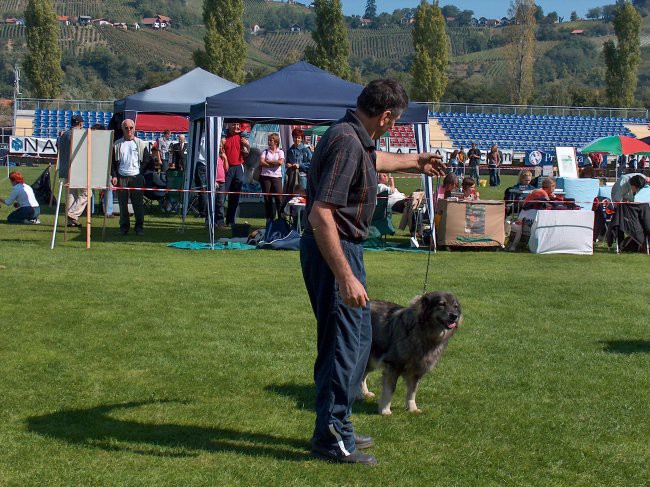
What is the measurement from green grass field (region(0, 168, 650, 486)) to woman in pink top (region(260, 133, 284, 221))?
4931 millimetres

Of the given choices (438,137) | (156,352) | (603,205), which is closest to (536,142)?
(438,137)

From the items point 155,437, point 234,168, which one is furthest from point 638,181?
point 155,437

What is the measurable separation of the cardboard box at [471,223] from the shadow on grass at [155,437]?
32.4 feet

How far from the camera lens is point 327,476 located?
475cm

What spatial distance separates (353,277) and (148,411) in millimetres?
2013

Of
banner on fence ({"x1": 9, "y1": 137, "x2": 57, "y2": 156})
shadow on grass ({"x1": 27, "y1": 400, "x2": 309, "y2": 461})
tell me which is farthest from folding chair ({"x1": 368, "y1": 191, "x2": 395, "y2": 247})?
banner on fence ({"x1": 9, "y1": 137, "x2": 57, "y2": 156})

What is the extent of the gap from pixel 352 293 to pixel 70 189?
11635 mm

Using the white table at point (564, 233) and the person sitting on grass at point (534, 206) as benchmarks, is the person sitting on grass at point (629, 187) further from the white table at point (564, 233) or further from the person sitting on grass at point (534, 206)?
the white table at point (564, 233)

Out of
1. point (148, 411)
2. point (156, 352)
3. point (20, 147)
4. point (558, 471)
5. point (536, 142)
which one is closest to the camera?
point (558, 471)

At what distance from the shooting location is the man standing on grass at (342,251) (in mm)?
4504

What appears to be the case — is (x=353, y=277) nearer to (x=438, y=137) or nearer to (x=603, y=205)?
(x=603, y=205)

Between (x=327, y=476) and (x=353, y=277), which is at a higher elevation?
(x=353, y=277)

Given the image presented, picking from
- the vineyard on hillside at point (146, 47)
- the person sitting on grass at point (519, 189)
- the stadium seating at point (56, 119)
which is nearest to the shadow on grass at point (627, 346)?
the person sitting on grass at point (519, 189)

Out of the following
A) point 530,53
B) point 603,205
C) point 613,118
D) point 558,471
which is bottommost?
point 558,471
